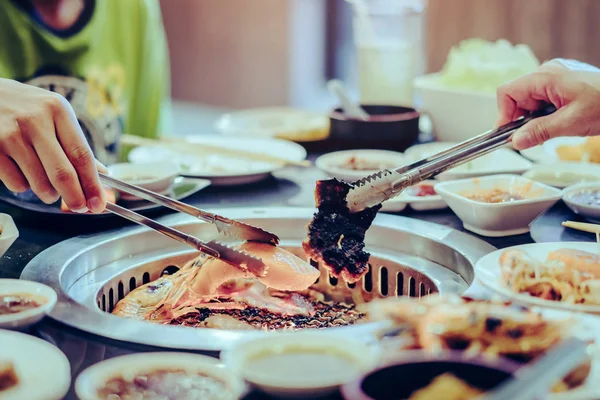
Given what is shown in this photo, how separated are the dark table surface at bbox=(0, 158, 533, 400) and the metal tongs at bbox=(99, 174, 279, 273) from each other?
1.06 feet

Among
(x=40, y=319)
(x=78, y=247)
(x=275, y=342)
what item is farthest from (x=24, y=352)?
(x=78, y=247)

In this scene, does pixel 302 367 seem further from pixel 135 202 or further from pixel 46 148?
pixel 135 202

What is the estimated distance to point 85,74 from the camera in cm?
399

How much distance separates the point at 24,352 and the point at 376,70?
291 centimetres

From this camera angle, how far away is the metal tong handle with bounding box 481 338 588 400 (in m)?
1.06

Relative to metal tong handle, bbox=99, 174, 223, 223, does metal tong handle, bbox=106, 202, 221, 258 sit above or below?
below

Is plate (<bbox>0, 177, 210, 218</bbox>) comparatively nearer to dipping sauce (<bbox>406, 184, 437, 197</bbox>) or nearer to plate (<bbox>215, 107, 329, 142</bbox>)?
dipping sauce (<bbox>406, 184, 437, 197</bbox>)

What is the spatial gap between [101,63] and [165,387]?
9.82 ft

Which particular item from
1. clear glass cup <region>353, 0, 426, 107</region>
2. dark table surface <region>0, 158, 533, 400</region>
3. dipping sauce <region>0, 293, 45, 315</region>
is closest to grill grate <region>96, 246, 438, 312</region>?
dark table surface <region>0, 158, 533, 400</region>

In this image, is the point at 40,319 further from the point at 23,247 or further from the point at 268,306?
the point at 268,306

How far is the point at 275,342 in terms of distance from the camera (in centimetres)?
142

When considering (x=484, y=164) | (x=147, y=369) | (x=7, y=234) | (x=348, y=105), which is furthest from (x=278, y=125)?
(x=147, y=369)

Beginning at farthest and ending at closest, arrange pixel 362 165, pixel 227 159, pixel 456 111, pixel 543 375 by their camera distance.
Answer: pixel 456 111 → pixel 227 159 → pixel 362 165 → pixel 543 375

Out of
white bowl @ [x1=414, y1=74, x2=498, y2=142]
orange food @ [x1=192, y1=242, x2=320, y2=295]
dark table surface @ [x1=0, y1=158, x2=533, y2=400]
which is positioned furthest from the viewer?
white bowl @ [x1=414, y1=74, x2=498, y2=142]
